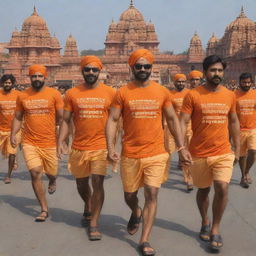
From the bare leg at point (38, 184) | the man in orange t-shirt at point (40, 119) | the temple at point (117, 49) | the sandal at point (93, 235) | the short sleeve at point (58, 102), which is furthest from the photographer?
the temple at point (117, 49)

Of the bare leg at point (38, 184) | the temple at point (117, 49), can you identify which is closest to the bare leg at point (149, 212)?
the bare leg at point (38, 184)

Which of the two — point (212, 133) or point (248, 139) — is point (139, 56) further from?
point (248, 139)

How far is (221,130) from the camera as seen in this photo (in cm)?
415

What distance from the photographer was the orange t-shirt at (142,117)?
4016 millimetres

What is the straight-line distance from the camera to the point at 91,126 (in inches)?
177

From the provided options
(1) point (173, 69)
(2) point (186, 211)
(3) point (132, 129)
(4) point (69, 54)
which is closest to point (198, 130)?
(3) point (132, 129)

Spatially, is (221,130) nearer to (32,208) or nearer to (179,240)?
(179,240)

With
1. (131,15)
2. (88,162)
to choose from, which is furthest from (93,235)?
(131,15)

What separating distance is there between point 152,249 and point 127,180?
0.68 meters

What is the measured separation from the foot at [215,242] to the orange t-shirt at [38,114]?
7.46ft

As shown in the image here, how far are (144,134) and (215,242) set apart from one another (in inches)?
46.4

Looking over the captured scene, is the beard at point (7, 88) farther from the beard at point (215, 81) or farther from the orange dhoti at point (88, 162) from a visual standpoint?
the beard at point (215, 81)

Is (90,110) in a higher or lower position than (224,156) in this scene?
higher

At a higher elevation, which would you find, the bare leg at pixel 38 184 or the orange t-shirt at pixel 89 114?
the orange t-shirt at pixel 89 114
